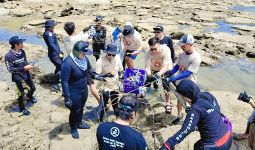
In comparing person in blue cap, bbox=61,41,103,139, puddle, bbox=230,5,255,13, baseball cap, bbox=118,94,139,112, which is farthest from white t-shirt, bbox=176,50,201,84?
puddle, bbox=230,5,255,13

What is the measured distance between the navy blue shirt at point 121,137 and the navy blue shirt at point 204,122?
660mm

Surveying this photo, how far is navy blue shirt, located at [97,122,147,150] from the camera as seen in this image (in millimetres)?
3129

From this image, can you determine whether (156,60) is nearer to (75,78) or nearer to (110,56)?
(110,56)

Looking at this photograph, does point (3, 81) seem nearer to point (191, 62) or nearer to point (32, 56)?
point (32, 56)

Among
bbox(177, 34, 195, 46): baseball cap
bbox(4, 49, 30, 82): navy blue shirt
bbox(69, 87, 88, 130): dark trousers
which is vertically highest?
bbox(177, 34, 195, 46): baseball cap

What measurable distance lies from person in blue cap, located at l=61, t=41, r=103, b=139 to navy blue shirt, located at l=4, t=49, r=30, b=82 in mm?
1597

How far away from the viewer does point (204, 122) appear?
3787 mm

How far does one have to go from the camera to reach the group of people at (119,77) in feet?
10.7

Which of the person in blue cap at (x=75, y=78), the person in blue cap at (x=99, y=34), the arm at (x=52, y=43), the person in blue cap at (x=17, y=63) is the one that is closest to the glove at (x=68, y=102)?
the person in blue cap at (x=75, y=78)

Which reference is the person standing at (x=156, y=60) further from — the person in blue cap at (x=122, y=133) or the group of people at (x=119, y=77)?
the person in blue cap at (x=122, y=133)

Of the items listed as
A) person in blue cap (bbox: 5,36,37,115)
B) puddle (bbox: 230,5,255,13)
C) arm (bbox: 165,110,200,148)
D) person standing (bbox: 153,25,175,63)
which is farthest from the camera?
puddle (bbox: 230,5,255,13)

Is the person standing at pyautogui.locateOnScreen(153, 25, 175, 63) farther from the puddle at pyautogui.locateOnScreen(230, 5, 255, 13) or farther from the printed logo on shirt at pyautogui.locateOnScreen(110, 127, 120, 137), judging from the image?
the puddle at pyautogui.locateOnScreen(230, 5, 255, 13)

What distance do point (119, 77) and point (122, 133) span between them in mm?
3434

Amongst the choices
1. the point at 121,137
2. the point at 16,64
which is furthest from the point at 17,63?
the point at 121,137
